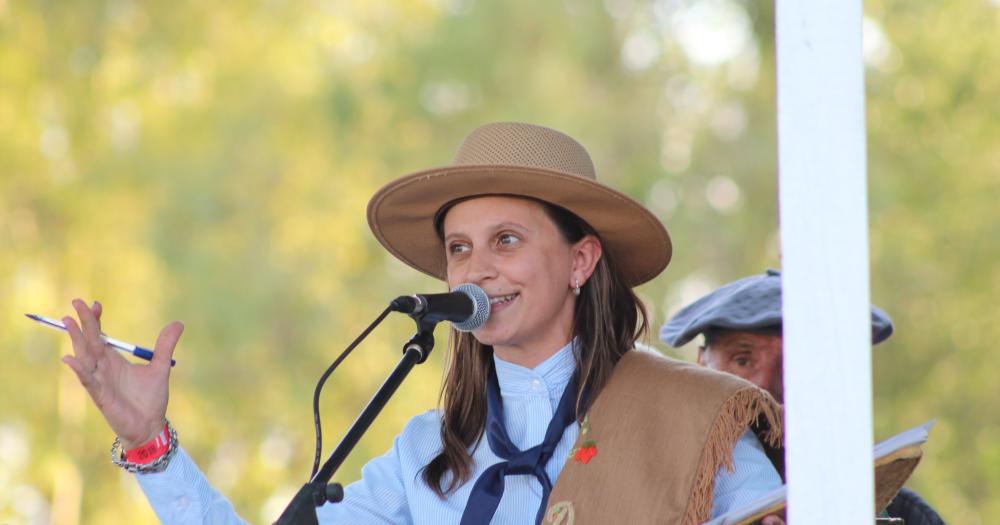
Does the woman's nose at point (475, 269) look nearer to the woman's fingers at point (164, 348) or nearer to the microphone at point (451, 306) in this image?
the microphone at point (451, 306)

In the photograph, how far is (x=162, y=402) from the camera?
9.20ft

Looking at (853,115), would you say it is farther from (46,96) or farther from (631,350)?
(46,96)

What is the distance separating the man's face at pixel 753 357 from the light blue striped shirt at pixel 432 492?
0.77m

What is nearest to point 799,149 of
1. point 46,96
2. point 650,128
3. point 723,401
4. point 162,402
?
point 723,401

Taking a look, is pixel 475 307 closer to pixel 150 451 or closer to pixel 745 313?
pixel 150 451

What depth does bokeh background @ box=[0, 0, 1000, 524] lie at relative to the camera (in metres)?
10.8

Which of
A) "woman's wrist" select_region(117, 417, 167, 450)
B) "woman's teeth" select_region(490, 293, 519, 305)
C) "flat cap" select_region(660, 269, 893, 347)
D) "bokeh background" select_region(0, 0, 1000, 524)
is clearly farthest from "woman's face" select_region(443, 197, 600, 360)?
"bokeh background" select_region(0, 0, 1000, 524)

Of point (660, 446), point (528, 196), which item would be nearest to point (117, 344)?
point (528, 196)

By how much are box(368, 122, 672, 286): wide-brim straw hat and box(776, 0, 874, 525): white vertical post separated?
4.45 feet

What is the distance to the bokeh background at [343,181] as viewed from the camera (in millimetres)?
10781

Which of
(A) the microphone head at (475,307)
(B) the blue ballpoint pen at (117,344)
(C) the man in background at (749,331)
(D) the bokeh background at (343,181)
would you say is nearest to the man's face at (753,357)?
(C) the man in background at (749,331)

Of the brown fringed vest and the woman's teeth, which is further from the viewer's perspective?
the woman's teeth

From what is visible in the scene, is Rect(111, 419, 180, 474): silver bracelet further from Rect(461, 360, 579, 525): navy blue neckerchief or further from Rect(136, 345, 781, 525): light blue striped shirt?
Rect(461, 360, 579, 525): navy blue neckerchief

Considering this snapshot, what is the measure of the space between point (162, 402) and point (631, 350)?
1.11 metres
